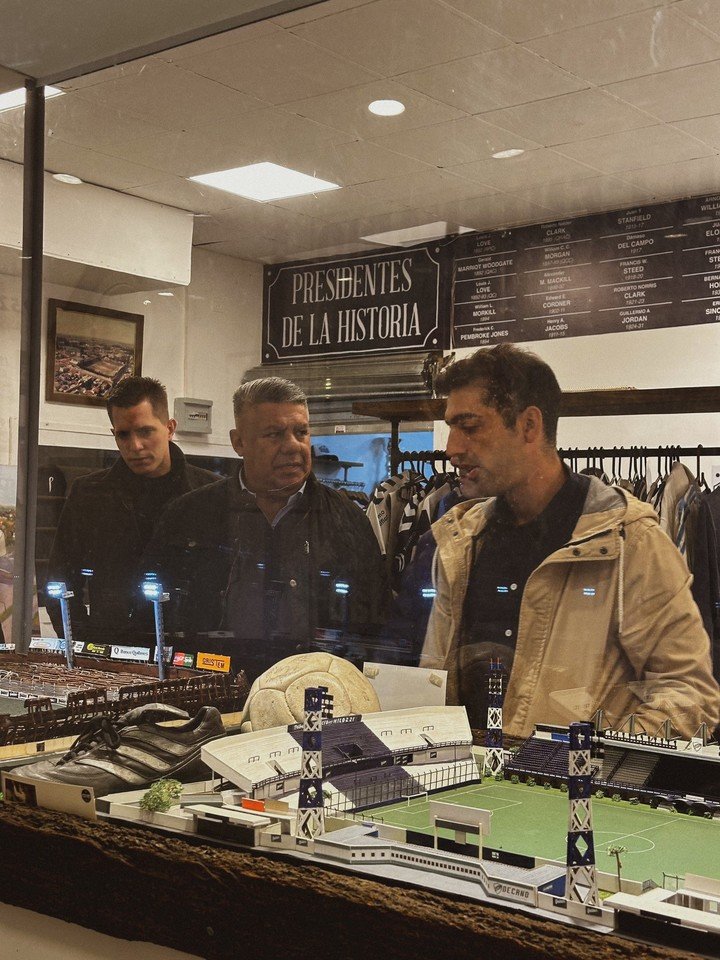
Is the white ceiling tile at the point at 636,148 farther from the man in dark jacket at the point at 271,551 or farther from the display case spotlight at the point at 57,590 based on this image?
the display case spotlight at the point at 57,590

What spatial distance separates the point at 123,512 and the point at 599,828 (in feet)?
5.99

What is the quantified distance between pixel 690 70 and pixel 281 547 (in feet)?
5.17

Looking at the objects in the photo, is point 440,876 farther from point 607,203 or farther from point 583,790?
point 607,203

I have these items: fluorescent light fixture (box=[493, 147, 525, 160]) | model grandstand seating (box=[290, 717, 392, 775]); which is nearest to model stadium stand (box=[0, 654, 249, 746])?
model grandstand seating (box=[290, 717, 392, 775])

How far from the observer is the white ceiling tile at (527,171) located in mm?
2488

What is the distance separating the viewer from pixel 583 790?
2006 millimetres

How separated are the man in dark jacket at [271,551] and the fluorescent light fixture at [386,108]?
747mm

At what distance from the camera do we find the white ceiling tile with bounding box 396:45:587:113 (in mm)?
2478

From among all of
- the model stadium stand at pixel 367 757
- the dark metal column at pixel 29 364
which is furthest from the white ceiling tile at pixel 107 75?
the model stadium stand at pixel 367 757

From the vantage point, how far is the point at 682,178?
92.1 inches

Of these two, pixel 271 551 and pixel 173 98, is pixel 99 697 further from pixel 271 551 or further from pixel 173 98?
pixel 173 98

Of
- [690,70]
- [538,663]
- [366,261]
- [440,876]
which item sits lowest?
[440,876]

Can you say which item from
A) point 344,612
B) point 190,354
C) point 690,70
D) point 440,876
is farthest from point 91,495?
point 690,70

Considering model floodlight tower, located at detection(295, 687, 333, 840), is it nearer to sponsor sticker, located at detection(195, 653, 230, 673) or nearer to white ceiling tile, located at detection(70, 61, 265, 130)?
sponsor sticker, located at detection(195, 653, 230, 673)
